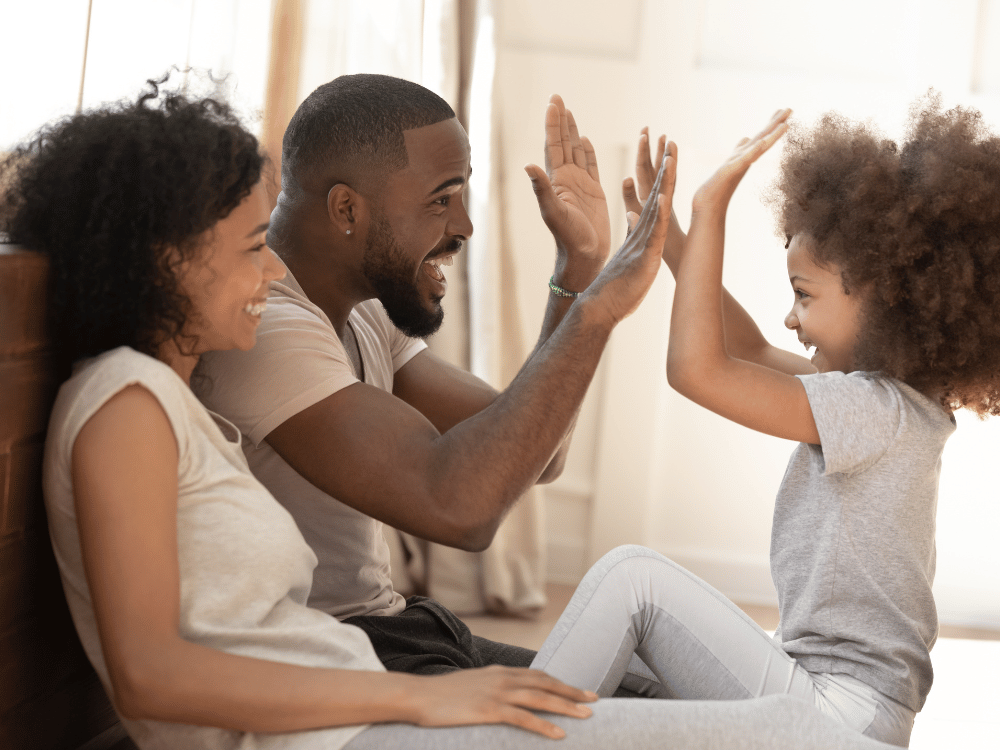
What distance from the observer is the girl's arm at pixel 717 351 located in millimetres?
1251

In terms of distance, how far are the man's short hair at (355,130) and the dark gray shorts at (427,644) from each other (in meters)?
0.66

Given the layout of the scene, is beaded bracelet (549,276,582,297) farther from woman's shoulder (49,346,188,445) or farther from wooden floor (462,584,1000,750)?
wooden floor (462,584,1000,750)

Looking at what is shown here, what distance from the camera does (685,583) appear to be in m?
1.25

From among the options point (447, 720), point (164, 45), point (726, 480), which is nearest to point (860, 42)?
point (726, 480)

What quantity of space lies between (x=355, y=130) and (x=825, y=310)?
758mm

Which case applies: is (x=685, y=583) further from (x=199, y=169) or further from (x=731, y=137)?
(x=731, y=137)

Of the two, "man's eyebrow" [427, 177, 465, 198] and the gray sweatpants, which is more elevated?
"man's eyebrow" [427, 177, 465, 198]

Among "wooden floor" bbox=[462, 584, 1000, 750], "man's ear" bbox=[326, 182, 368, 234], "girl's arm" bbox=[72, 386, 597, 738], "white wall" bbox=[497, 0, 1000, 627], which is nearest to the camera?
"girl's arm" bbox=[72, 386, 597, 738]

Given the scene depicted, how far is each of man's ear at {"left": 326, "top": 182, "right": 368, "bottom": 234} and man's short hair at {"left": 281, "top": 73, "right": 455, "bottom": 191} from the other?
27 mm

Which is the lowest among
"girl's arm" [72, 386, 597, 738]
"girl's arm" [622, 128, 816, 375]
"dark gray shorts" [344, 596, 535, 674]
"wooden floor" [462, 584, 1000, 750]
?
"wooden floor" [462, 584, 1000, 750]

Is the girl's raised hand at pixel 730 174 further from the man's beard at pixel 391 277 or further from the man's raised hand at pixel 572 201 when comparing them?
the man's beard at pixel 391 277

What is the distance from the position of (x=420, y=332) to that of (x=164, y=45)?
44.7 inches

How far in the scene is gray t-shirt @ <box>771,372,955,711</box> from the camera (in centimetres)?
121

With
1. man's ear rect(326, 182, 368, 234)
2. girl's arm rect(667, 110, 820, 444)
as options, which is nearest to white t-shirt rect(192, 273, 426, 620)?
man's ear rect(326, 182, 368, 234)
